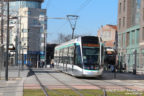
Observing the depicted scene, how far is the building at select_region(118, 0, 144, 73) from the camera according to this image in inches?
2074

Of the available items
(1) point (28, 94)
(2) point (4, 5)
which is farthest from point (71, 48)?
(1) point (28, 94)

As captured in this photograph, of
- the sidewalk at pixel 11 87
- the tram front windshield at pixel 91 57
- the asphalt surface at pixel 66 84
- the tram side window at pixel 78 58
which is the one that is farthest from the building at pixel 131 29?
the sidewalk at pixel 11 87

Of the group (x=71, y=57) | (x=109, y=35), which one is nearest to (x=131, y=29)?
(x=71, y=57)

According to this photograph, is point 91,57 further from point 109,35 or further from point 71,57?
point 109,35

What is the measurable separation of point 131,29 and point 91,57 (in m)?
33.9

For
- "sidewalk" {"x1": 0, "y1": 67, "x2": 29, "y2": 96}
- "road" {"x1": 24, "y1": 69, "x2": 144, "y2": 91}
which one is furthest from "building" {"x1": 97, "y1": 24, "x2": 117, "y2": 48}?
"sidewalk" {"x1": 0, "y1": 67, "x2": 29, "y2": 96}

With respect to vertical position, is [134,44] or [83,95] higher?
[134,44]

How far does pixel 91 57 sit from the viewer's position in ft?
84.3

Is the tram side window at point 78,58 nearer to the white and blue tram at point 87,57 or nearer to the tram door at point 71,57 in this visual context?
the white and blue tram at point 87,57

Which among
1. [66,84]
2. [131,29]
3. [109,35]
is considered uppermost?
[109,35]

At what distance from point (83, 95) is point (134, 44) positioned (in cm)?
4317

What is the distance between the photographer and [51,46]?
102438 mm

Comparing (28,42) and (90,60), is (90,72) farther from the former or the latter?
(28,42)

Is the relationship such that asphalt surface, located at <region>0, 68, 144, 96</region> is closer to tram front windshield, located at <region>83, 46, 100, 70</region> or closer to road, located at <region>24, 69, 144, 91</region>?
road, located at <region>24, 69, 144, 91</region>
